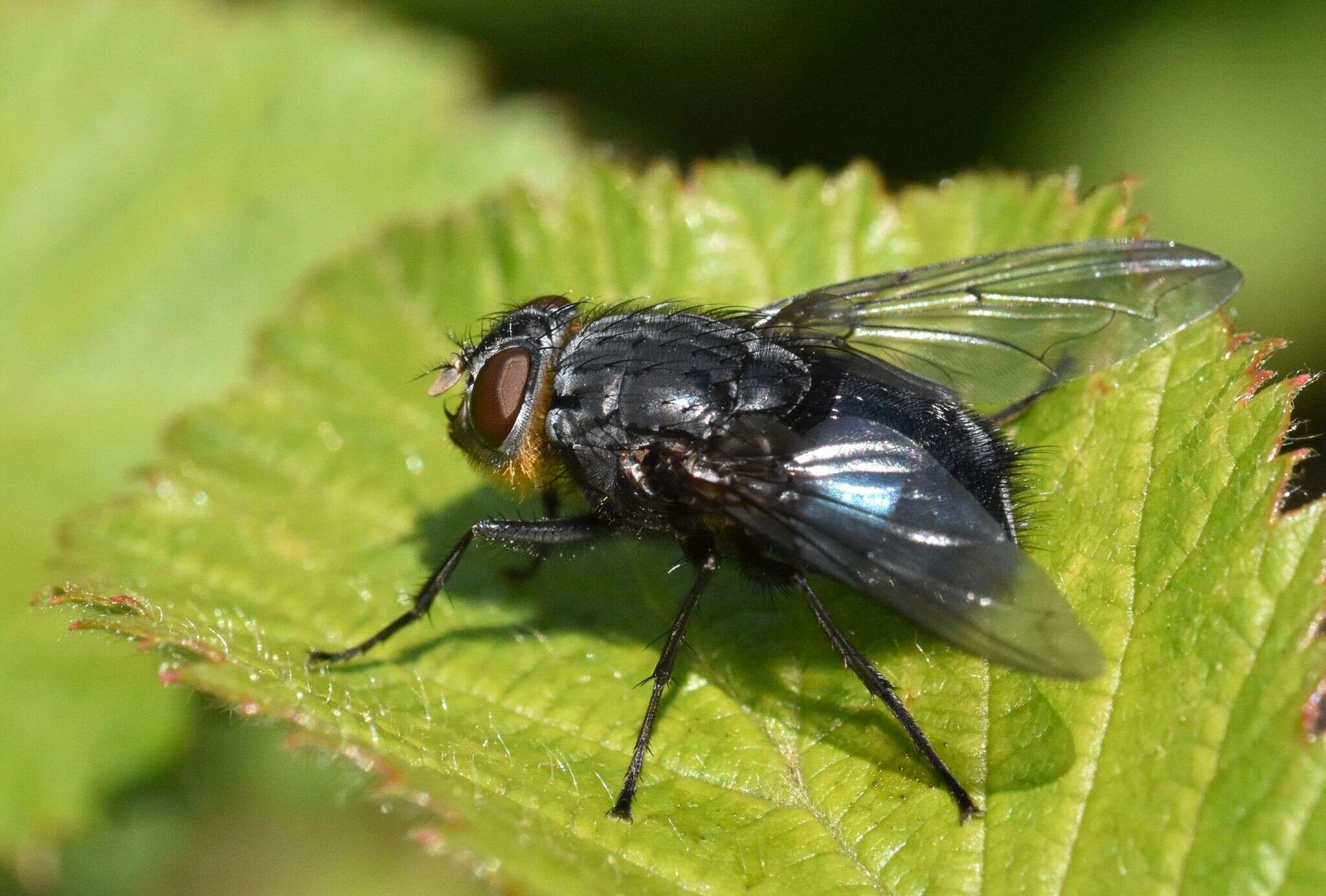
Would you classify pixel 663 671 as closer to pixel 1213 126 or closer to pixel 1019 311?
pixel 1019 311

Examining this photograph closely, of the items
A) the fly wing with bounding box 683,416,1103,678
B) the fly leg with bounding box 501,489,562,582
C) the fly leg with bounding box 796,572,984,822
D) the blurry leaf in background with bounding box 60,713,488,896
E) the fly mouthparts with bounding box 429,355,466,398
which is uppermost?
the fly wing with bounding box 683,416,1103,678

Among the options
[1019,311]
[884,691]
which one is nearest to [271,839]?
[884,691]

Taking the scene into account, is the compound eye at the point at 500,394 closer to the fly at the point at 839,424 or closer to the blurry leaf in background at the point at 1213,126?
the fly at the point at 839,424

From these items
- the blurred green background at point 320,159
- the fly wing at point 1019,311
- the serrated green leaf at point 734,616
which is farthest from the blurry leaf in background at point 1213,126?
the fly wing at point 1019,311

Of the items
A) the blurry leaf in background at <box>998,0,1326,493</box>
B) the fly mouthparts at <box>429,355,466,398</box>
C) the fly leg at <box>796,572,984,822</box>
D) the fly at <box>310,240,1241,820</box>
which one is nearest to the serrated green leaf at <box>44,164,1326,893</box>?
the fly leg at <box>796,572,984,822</box>

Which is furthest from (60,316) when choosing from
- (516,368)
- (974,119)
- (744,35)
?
(974,119)

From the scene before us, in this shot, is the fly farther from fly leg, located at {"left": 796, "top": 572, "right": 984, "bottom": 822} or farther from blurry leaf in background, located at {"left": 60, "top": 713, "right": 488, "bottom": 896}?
blurry leaf in background, located at {"left": 60, "top": 713, "right": 488, "bottom": 896}
